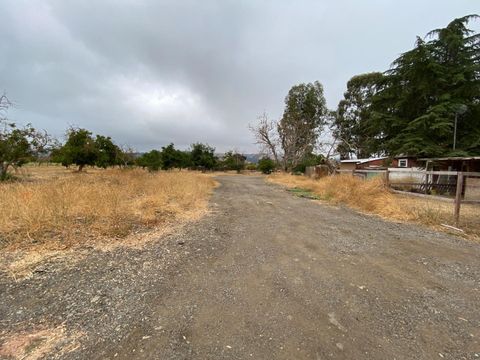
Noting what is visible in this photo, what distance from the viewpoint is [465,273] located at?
345 centimetres

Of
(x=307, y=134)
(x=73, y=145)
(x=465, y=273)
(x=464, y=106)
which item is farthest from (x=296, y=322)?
(x=307, y=134)

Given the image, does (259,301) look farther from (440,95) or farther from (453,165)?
(440,95)

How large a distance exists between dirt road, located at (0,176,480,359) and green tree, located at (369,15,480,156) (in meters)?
10.8

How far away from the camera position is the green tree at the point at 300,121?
32.4 m

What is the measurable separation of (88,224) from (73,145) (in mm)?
18742

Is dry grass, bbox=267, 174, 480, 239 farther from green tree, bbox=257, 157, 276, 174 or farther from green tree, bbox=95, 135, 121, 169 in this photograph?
green tree, bbox=257, 157, 276, 174

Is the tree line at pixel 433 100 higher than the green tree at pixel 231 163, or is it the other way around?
the tree line at pixel 433 100

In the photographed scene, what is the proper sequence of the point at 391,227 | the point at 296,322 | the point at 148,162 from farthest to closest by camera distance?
the point at 148,162 → the point at 391,227 → the point at 296,322

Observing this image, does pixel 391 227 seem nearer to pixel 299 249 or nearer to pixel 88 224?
pixel 299 249

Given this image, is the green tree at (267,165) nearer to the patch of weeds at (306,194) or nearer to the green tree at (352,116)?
the green tree at (352,116)

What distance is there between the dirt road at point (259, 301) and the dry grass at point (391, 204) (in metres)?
2.08

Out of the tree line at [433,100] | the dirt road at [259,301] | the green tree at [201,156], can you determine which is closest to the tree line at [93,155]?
the green tree at [201,156]

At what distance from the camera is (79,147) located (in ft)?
63.9

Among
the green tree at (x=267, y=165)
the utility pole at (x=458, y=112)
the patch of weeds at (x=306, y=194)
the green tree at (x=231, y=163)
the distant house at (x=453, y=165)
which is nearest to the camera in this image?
the patch of weeds at (x=306, y=194)
